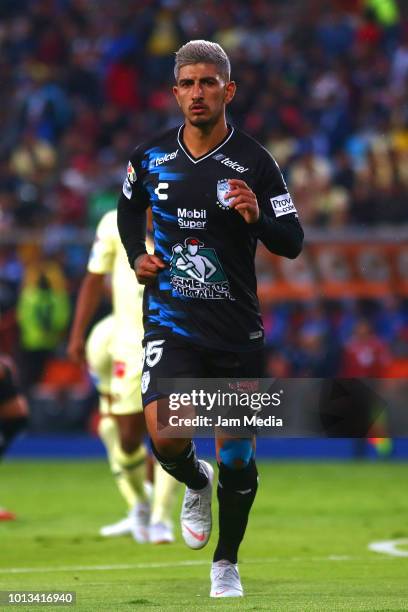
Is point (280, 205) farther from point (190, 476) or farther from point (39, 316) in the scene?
point (39, 316)

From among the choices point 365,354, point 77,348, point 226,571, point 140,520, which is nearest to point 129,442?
point 140,520

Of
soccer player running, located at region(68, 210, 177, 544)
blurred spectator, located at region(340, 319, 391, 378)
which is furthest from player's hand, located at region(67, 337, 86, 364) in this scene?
blurred spectator, located at region(340, 319, 391, 378)

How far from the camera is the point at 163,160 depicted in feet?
23.1

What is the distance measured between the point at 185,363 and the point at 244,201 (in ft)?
2.74

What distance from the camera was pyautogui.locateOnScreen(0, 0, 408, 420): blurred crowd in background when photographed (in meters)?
18.0

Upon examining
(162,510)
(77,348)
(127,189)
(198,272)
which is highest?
(127,189)

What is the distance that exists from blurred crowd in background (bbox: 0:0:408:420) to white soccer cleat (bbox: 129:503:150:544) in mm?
7281

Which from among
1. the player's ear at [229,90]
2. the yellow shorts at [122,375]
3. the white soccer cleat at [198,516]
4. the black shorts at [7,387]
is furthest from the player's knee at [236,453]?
the black shorts at [7,387]

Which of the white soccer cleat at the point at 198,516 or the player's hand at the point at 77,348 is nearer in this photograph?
the white soccer cleat at the point at 198,516

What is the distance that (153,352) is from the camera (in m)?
7.03

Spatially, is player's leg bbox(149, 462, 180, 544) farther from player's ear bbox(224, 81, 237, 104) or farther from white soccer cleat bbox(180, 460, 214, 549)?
player's ear bbox(224, 81, 237, 104)

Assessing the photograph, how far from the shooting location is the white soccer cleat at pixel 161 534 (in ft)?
33.6

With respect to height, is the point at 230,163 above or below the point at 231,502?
above

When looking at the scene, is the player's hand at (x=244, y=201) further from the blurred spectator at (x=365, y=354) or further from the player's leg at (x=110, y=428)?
the blurred spectator at (x=365, y=354)
